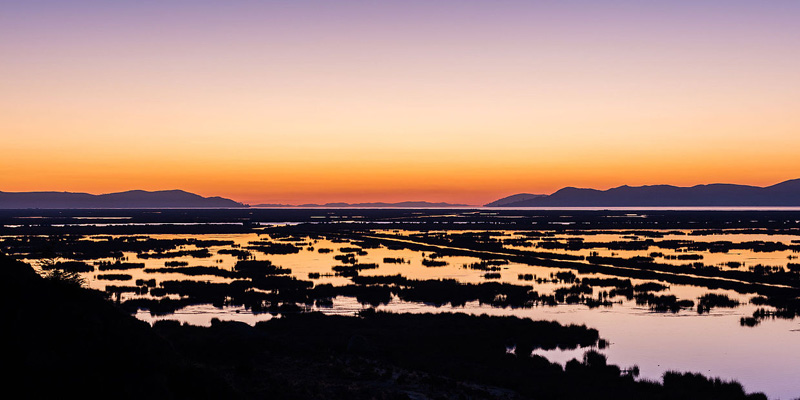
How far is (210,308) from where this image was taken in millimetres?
35938

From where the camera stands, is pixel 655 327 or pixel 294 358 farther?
pixel 655 327

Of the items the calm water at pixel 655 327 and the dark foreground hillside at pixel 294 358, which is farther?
the calm water at pixel 655 327

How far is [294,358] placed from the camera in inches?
911

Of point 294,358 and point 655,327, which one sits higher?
point 294,358

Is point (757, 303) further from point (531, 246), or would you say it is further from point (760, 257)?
point (531, 246)

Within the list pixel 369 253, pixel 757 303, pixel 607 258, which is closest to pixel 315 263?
pixel 369 253

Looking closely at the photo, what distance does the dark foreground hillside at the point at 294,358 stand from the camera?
40.7 ft

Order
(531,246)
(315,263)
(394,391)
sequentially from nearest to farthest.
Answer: (394,391) → (315,263) → (531,246)

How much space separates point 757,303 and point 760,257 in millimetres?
32657

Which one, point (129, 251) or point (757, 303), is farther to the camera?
point (129, 251)

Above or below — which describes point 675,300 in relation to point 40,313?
below

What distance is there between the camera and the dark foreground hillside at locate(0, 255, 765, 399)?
12.4 metres

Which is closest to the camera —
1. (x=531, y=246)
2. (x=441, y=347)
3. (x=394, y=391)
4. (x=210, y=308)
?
(x=394, y=391)

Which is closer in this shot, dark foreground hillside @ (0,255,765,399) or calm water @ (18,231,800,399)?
dark foreground hillside @ (0,255,765,399)
